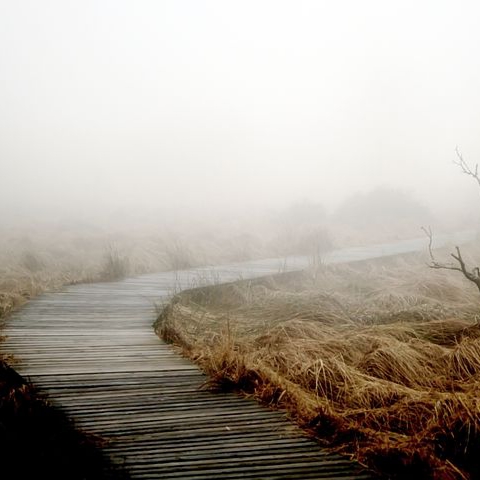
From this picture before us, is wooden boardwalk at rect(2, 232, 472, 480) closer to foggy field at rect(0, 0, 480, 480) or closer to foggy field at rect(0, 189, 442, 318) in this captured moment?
foggy field at rect(0, 0, 480, 480)

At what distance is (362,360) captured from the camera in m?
4.96

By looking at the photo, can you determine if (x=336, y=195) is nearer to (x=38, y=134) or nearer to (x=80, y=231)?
(x=80, y=231)

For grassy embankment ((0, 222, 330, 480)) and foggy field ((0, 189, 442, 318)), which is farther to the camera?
foggy field ((0, 189, 442, 318))

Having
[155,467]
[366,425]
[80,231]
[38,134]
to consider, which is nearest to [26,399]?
[155,467]

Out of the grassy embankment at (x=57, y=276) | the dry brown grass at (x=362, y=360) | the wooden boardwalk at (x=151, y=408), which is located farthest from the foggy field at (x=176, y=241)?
the dry brown grass at (x=362, y=360)

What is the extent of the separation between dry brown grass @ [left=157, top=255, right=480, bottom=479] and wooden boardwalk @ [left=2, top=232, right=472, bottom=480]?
190 millimetres

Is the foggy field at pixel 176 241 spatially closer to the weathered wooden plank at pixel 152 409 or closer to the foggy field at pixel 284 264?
the foggy field at pixel 284 264

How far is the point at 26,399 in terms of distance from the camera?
3238 millimetres

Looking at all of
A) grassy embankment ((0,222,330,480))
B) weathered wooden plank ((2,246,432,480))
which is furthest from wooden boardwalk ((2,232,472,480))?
grassy embankment ((0,222,330,480))

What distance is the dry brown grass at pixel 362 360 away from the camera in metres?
2.77

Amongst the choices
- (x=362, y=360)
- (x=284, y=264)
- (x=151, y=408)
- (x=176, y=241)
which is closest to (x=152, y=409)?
(x=151, y=408)

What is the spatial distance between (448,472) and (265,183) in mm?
48651

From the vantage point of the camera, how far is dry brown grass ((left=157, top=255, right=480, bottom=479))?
9.08 feet

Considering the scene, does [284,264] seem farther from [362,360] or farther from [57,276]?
[362,360]
